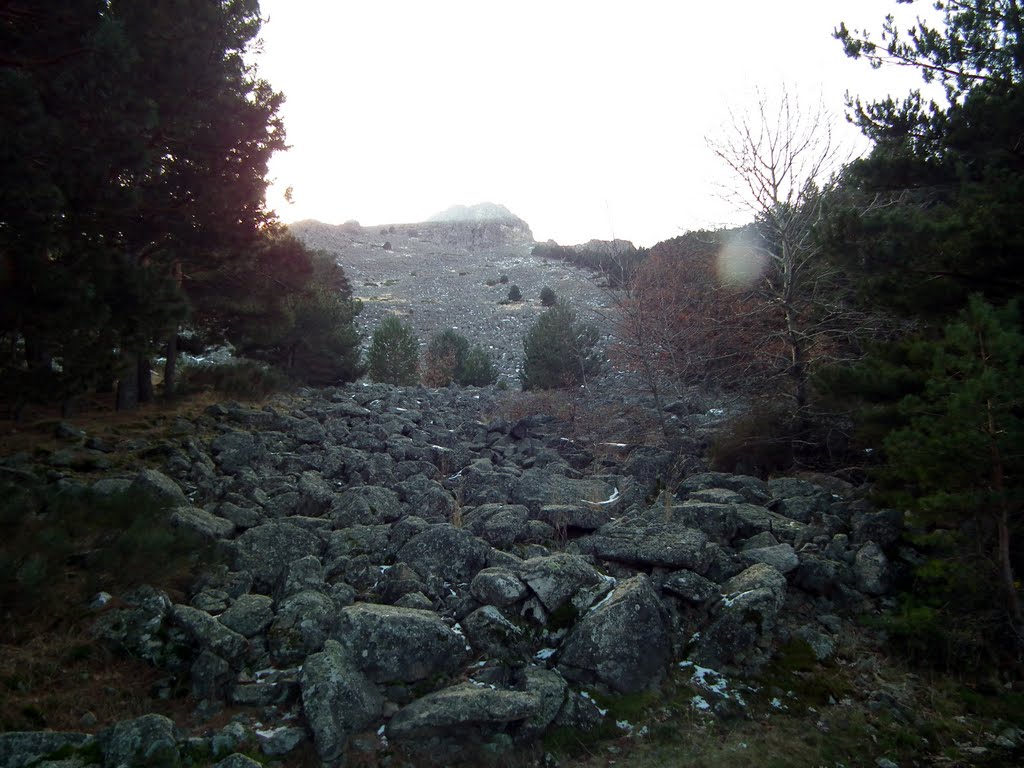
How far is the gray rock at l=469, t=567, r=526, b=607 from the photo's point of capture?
15.4 feet

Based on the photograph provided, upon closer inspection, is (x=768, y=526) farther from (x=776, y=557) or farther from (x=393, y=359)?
(x=393, y=359)

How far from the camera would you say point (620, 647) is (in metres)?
4.25

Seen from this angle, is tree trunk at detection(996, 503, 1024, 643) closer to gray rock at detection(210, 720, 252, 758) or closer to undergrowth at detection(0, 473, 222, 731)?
gray rock at detection(210, 720, 252, 758)

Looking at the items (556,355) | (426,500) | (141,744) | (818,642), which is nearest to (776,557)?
(818,642)

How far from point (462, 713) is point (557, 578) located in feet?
4.71

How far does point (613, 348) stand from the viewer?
13.3 meters

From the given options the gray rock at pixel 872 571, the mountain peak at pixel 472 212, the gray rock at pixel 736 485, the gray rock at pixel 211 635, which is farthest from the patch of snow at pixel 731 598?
the mountain peak at pixel 472 212

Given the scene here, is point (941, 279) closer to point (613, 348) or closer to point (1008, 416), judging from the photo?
point (1008, 416)

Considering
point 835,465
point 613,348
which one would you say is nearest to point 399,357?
point 613,348

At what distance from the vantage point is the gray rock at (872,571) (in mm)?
5305

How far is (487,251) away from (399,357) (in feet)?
162

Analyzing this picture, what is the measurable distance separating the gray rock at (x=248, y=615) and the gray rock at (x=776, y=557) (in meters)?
3.86

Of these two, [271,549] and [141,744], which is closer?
[141,744]

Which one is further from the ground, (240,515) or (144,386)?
(144,386)
